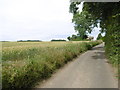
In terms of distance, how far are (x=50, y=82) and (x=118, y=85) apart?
314cm

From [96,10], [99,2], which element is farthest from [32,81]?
[96,10]

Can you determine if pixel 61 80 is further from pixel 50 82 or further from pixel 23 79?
pixel 23 79

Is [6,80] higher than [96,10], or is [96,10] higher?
[96,10]

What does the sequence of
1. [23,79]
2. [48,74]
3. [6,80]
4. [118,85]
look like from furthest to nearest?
[48,74] → [118,85] → [23,79] → [6,80]

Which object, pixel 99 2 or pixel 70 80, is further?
pixel 99 2

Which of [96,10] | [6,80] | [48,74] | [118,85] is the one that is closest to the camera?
[6,80]

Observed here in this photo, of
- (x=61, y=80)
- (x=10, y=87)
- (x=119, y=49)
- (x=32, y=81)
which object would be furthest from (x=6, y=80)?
(x=119, y=49)

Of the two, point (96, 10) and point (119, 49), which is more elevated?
point (96, 10)

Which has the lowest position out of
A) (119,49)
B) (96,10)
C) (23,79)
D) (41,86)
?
(41,86)

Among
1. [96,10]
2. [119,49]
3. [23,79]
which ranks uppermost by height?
[96,10]

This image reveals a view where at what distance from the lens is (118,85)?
20.6 feet

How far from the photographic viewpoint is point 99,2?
40.0 feet

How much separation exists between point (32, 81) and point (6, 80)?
1396 mm

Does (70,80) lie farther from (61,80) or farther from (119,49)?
(119,49)
